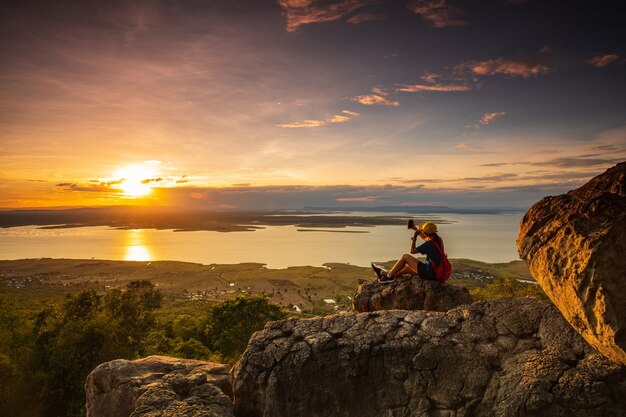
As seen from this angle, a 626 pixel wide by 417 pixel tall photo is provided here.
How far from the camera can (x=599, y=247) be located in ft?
20.8

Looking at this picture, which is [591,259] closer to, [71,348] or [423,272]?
[423,272]

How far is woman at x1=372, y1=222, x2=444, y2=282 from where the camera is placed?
36.5 ft

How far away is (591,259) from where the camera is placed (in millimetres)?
6348

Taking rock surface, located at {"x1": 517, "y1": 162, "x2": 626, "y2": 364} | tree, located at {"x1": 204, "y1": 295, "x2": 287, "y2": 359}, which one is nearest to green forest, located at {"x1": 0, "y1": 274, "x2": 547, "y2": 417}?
tree, located at {"x1": 204, "y1": 295, "x2": 287, "y2": 359}

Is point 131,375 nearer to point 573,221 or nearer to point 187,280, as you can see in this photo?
point 573,221

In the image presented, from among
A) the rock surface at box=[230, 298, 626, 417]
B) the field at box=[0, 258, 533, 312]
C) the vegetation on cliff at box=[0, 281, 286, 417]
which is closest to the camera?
the rock surface at box=[230, 298, 626, 417]

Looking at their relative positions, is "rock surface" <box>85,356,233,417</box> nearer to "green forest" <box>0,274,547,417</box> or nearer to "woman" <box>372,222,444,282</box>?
"woman" <box>372,222,444,282</box>

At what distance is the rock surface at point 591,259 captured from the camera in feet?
20.2

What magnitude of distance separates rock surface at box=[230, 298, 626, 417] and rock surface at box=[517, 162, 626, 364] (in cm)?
86

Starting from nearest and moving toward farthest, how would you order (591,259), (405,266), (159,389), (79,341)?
(591,259)
(159,389)
(405,266)
(79,341)

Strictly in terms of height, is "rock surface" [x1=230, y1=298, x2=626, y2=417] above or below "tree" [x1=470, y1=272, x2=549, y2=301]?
above

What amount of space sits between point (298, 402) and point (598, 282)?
22.6ft

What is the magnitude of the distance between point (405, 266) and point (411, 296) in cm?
112

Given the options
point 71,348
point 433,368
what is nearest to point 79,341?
point 71,348
